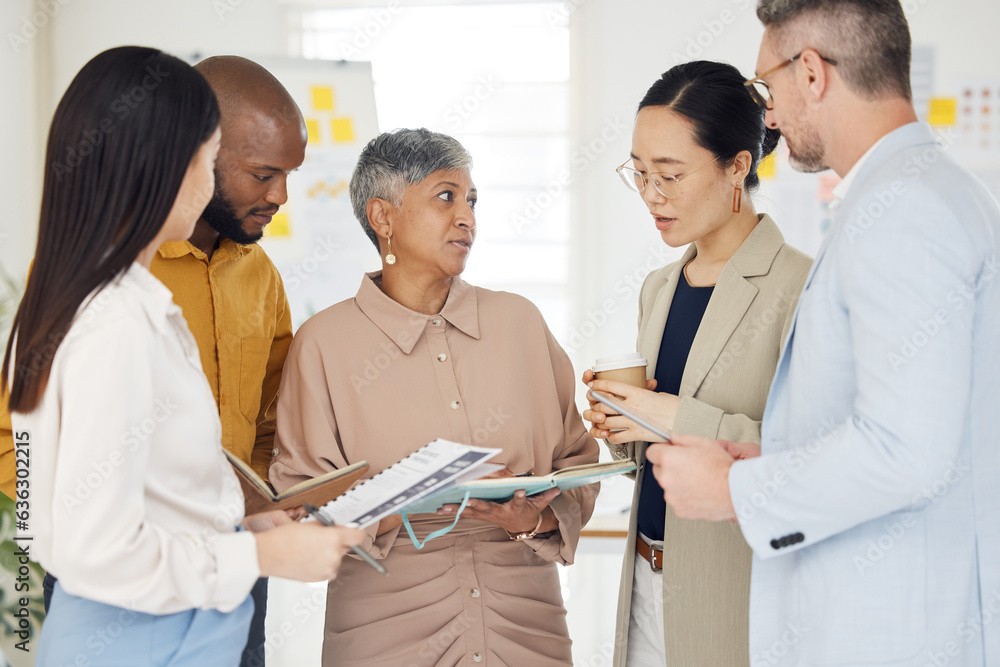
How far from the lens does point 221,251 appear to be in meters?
1.97

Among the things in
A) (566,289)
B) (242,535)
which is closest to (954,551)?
(242,535)

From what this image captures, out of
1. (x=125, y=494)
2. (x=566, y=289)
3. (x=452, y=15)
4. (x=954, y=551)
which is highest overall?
(x=452, y=15)

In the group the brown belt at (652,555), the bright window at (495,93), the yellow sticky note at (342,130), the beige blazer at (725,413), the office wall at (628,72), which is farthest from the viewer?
the bright window at (495,93)

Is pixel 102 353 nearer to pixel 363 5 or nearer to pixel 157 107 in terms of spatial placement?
pixel 157 107

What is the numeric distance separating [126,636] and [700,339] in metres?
1.21

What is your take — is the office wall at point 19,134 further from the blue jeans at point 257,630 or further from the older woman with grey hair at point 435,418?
the older woman with grey hair at point 435,418

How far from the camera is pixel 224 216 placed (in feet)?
6.38

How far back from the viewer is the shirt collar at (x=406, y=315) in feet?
6.42

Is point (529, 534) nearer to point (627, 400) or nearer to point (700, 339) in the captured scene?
point (627, 400)

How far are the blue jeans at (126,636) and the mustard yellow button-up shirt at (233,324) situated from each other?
32.7 inches

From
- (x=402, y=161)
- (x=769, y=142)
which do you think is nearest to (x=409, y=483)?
(x=402, y=161)

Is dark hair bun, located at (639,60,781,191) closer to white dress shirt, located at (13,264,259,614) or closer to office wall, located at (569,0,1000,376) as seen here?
white dress shirt, located at (13,264,259,614)

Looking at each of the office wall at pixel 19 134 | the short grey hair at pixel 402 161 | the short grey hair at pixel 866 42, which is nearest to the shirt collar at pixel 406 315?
the short grey hair at pixel 402 161

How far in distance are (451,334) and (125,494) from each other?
3.62 ft
